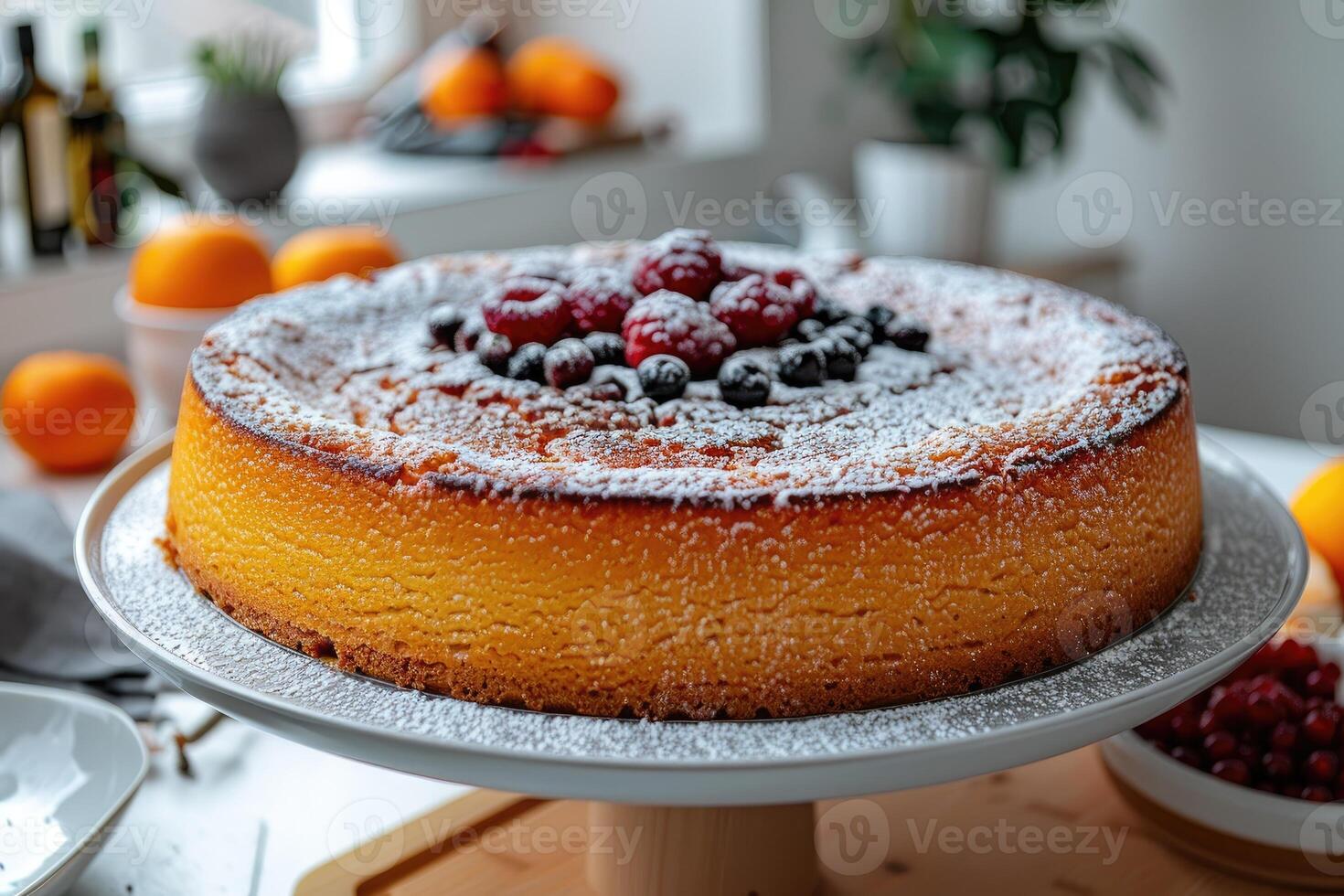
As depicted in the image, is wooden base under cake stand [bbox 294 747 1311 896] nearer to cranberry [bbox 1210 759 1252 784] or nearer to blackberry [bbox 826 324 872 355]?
cranberry [bbox 1210 759 1252 784]

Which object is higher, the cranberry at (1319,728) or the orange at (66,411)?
the cranberry at (1319,728)

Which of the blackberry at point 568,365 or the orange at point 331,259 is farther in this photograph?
the orange at point 331,259

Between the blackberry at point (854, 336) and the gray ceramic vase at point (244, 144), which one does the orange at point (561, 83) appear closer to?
the gray ceramic vase at point (244, 144)

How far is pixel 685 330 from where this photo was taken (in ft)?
2.75

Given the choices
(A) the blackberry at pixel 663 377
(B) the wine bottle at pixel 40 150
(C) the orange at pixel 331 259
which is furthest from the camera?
(B) the wine bottle at pixel 40 150

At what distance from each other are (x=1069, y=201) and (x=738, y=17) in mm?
1013

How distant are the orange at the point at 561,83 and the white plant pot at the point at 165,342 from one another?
1260 millimetres

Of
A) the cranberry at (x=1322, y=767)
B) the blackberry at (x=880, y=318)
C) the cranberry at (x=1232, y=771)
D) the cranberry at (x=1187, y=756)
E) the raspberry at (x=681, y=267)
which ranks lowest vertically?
the cranberry at (x=1187, y=756)

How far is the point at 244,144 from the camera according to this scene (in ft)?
6.67

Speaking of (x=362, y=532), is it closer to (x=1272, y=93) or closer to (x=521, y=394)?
(x=521, y=394)

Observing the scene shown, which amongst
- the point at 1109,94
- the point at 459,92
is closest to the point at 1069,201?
the point at 1109,94

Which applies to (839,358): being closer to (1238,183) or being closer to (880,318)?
(880,318)

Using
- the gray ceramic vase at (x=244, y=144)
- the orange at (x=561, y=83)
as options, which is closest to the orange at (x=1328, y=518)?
the gray ceramic vase at (x=244, y=144)

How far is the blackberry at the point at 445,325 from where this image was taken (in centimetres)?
95
